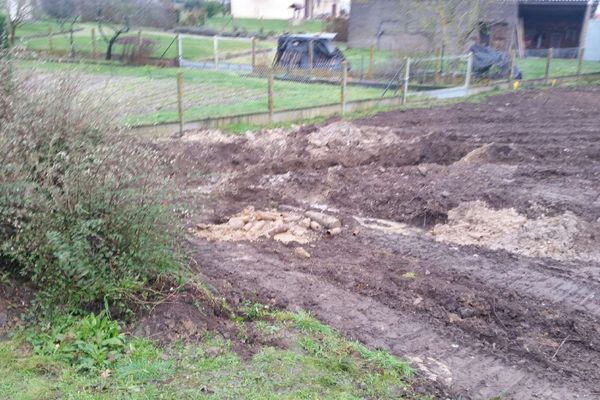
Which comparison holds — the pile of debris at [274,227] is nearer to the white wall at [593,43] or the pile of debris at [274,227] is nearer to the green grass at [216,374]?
the green grass at [216,374]

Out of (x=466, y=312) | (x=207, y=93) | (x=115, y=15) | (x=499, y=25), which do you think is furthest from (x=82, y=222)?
(x=499, y=25)

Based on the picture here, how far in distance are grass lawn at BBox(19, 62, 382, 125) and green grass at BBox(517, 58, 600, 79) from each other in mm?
9604

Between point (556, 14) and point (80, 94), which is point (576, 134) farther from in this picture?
point (556, 14)

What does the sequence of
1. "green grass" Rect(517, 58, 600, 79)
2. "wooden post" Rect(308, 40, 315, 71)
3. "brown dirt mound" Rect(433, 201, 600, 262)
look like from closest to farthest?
"brown dirt mound" Rect(433, 201, 600, 262) → "wooden post" Rect(308, 40, 315, 71) → "green grass" Rect(517, 58, 600, 79)

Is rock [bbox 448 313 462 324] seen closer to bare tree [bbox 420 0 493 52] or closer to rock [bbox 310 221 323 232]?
rock [bbox 310 221 323 232]

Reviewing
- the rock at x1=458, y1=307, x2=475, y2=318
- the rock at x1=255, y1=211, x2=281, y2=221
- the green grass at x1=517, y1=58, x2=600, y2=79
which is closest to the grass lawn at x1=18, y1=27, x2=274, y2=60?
the green grass at x1=517, y1=58, x2=600, y2=79

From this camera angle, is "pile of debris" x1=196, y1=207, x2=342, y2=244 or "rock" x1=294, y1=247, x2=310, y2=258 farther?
"pile of debris" x1=196, y1=207, x2=342, y2=244

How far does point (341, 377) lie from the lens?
426cm

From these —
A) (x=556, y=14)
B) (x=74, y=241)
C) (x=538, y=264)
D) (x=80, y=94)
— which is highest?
(x=556, y=14)

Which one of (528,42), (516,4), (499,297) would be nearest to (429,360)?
(499,297)

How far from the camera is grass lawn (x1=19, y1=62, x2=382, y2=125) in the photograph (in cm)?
1505

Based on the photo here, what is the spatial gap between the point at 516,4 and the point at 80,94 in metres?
30.9

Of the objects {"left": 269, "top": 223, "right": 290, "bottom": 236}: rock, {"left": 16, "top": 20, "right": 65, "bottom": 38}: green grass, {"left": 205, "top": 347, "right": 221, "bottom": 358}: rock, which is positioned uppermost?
{"left": 16, "top": 20, "right": 65, "bottom": 38}: green grass

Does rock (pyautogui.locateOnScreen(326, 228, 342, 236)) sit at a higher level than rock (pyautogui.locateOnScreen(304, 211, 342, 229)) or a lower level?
lower
